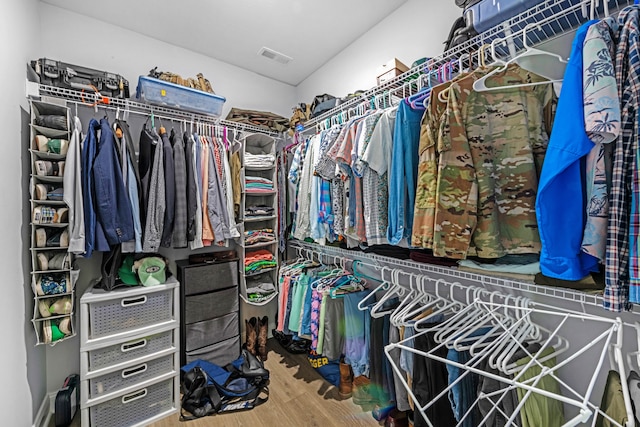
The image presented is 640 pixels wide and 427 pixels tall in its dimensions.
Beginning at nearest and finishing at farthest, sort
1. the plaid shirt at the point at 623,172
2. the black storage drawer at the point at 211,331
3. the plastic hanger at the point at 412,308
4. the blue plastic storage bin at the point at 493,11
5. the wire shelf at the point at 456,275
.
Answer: the plaid shirt at the point at 623,172, the wire shelf at the point at 456,275, the blue plastic storage bin at the point at 493,11, the plastic hanger at the point at 412,308, the black storage drawer at the point at 211,331

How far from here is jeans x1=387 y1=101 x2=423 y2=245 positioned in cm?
131

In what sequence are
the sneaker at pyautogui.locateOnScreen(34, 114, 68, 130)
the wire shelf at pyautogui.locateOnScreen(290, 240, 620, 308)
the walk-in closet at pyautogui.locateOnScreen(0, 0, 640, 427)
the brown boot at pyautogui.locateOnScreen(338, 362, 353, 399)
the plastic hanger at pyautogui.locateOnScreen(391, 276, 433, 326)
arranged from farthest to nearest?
the brown boot at pyautogui.locateOnScreen(338, 362, 353, 399)
the sneaker at pyautogui.locateOnScreen(34, 114, 68, 130)
the plastic hanger at pyautogui.locateOnScreen(391, 276, 433, 326)
the wire shelf at pyautogui.locateOnScreen(290, 240, 620, 308)
the walk-in closet at pyautogui.locateOnScreen(0, 0, 640, 427)

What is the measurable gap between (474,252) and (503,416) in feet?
2.01

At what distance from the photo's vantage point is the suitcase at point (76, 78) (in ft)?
5.47

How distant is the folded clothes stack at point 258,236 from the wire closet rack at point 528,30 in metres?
1.50

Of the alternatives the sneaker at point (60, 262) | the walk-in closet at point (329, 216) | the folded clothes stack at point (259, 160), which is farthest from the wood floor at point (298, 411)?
the folded clothes stack at point (259, 160)

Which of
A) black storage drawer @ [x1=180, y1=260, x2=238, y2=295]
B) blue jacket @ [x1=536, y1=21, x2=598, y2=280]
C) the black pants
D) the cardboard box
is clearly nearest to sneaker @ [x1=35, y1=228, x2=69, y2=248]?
Answer: black storage drawer @ [x1=180, y1=260, x2=238, y2=295]

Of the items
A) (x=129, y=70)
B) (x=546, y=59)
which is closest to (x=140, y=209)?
(x=129, y=70)

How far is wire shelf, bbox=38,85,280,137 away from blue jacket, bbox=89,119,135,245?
311 mm

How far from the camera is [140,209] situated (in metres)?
1.80

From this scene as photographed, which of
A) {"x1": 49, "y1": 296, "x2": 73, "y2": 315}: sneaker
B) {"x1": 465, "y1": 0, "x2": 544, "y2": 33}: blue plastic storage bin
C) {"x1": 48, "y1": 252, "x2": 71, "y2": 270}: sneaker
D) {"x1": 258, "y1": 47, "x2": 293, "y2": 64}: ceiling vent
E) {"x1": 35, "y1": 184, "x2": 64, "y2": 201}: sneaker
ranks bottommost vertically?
{"x1": 49, "y1": 296, "x2": 73, "y2": 315}: sneaker

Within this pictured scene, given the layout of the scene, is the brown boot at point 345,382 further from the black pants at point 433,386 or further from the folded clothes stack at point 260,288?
the folded clothes stack at point 260,288

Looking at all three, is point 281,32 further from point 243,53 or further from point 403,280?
point 403,280

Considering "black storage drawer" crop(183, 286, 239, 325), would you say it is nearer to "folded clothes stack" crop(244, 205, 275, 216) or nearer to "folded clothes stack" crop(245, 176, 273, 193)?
"folded clothes stack" crop(244, 205, 275, 216)
